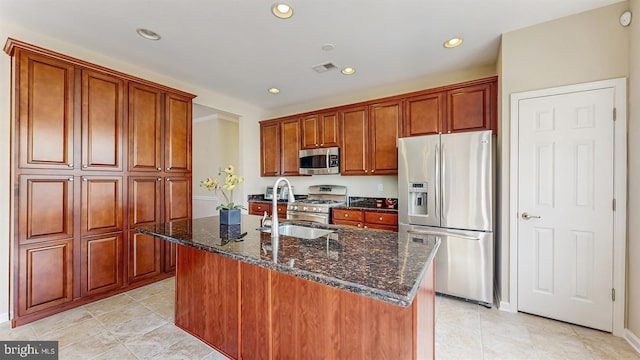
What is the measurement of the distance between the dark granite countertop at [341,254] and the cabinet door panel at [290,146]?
98.9 inches

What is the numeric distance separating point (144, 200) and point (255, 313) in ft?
7.38

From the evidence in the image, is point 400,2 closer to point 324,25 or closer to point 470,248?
point 324,25

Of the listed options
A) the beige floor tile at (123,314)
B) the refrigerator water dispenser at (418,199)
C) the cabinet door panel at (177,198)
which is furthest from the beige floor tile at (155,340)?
the refrigerator water dispenser at (418,199)

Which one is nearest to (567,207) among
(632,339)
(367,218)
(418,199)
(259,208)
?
(632,339)

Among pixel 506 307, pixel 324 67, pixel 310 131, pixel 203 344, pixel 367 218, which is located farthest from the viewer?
pixel 310 131

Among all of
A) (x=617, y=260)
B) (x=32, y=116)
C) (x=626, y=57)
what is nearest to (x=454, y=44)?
(x=626, y=57)

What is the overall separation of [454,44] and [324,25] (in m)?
1.39

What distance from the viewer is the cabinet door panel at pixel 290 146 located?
4.44 metres

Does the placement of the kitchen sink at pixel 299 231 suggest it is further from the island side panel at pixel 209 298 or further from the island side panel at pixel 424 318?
the island side panel at pixel 424 318

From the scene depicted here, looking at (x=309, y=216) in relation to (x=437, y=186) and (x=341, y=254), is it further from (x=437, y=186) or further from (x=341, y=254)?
(x=341, y=254)

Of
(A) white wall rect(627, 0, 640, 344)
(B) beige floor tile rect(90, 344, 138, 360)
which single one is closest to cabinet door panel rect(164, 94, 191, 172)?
(B) beige floor tile rect(90, 344, 138, 360)

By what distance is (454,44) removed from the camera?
8.80ft

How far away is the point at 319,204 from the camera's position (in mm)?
3865

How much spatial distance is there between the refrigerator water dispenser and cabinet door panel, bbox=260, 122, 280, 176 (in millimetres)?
2450
